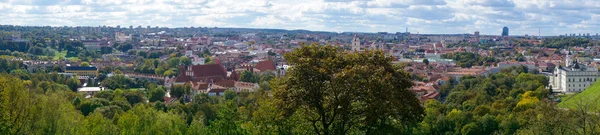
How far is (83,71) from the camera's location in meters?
80.8

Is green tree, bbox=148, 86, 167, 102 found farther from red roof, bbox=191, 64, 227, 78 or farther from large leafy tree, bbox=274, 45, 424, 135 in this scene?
Result: large leafy tree, bbox=274, 45, 424, 135

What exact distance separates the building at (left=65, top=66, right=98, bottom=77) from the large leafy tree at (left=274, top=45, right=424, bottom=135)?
215 ft

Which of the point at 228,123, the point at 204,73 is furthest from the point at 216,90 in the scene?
the point at 228,123

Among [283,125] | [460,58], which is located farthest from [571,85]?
[460,58]

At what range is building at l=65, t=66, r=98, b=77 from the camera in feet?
263

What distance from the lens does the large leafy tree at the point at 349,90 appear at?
16172mm

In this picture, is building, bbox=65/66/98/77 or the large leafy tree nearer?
the large leafy tree

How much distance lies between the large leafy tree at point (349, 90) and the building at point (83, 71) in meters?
65.4

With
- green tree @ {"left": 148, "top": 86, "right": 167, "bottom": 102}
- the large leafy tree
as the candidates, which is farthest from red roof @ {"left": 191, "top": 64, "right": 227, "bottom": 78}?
the large leafy tree

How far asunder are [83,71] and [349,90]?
6816 cm

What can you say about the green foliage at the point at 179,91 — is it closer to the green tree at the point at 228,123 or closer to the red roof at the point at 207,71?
the red roof at the point at 207,71

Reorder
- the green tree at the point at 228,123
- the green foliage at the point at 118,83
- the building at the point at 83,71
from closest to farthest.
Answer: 1. the green tree at the point at 228,123
2. the green foliage at the point at 118,83
3. the building at the point at 83,71

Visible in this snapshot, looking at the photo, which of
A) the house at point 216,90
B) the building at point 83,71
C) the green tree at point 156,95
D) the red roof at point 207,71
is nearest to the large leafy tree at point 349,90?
the green tree at point 156,95

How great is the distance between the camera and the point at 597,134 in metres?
18.3
